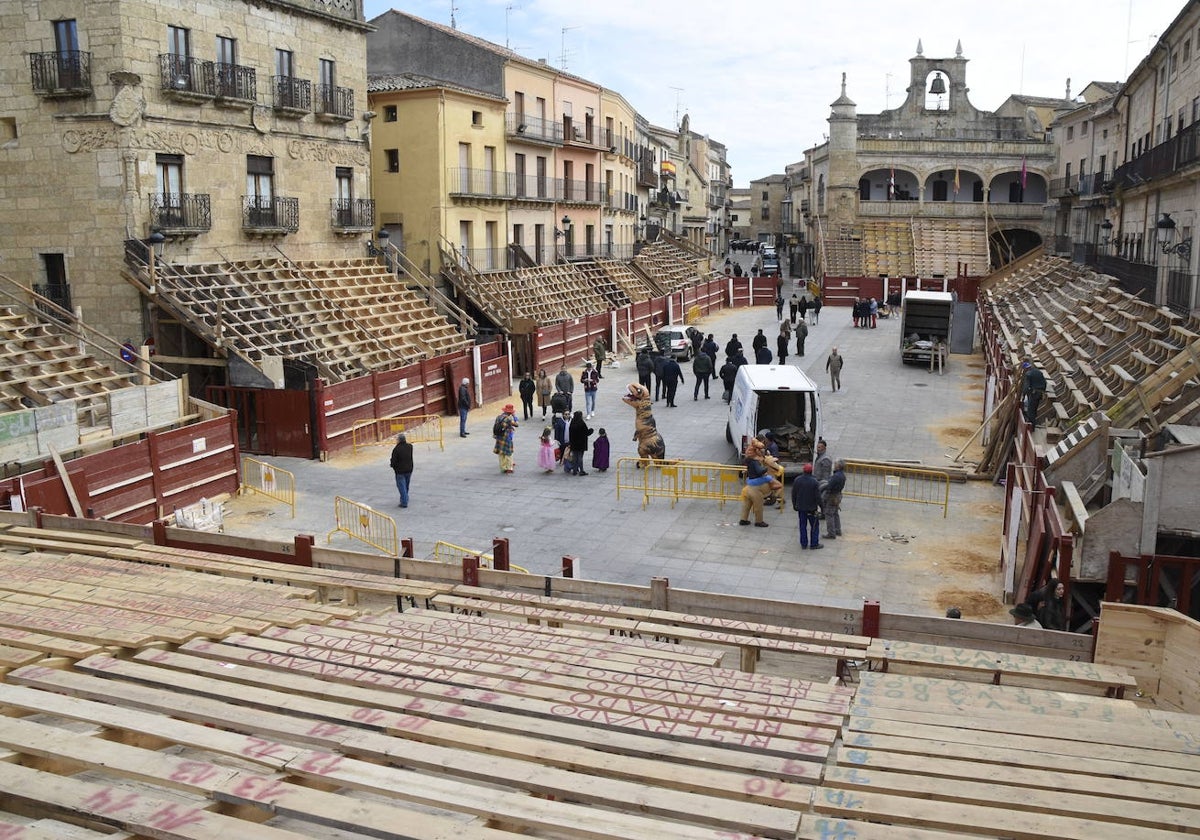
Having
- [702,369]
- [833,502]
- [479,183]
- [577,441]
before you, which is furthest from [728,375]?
[479,183]

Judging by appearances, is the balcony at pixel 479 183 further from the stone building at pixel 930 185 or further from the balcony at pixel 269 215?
the stone building at pixel 930 185

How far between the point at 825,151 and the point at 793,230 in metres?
15.3

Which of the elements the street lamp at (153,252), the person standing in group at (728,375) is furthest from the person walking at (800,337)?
the street lamp at (153,252)

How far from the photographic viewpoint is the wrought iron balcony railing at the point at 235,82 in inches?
1090

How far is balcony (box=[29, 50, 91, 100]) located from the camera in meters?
24.7

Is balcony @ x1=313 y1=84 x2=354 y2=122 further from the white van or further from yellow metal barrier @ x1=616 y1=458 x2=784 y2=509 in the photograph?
the white van

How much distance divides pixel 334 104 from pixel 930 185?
5149 centimetres

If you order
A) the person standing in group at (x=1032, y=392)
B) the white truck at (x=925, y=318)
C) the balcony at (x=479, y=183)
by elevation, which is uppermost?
the balcony at (x=479, y=183)

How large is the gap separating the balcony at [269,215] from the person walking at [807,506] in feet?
63.0

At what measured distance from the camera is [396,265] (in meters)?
35.2

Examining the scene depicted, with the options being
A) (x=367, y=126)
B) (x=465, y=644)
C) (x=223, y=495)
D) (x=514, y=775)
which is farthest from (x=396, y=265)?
(x=514, y=775)

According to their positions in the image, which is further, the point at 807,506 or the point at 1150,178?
the point at 1150,178

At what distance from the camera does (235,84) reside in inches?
1113

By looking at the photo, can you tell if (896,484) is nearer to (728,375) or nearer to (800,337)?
(728,375)
